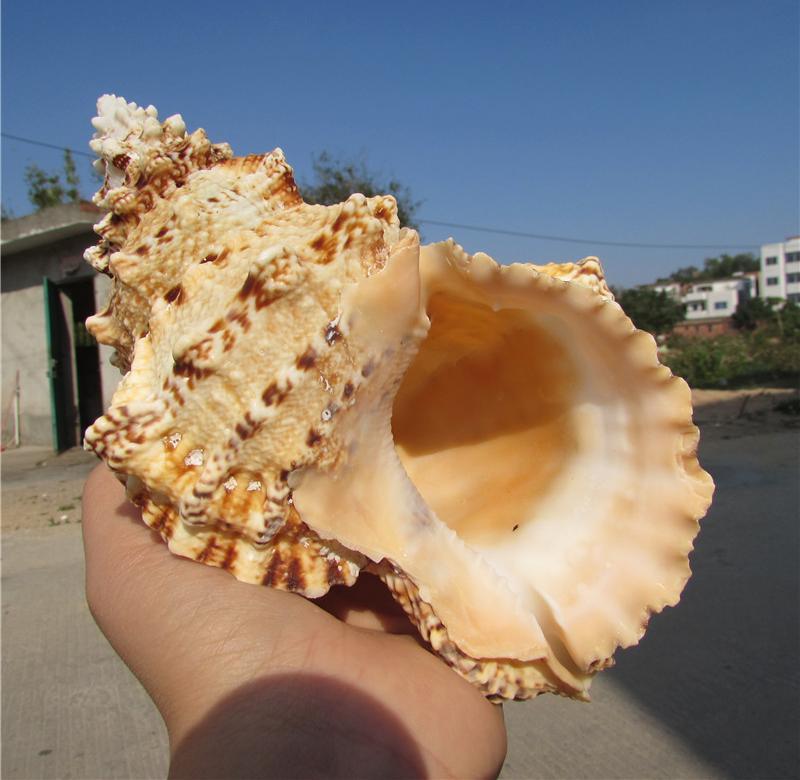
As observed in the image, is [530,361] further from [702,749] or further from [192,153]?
[702,749]

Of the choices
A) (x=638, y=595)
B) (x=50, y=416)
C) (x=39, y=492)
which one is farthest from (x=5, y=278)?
(x=638, y=595)

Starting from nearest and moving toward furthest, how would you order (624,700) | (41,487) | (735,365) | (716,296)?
(624,700) < (41,487) < (735,365) < (716,296)

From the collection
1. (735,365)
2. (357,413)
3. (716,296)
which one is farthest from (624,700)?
(716,296)

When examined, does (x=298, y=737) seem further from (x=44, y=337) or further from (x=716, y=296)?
(x=716, y=296)

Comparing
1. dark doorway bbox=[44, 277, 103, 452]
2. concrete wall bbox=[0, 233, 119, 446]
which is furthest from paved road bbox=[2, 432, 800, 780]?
concrete wall bbox=[0, 233, 119, 446]

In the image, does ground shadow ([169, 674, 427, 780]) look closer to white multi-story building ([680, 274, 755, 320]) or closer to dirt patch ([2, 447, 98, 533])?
dirt patch ([2, 447, 98, 533])

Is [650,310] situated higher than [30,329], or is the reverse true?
[650,310]
